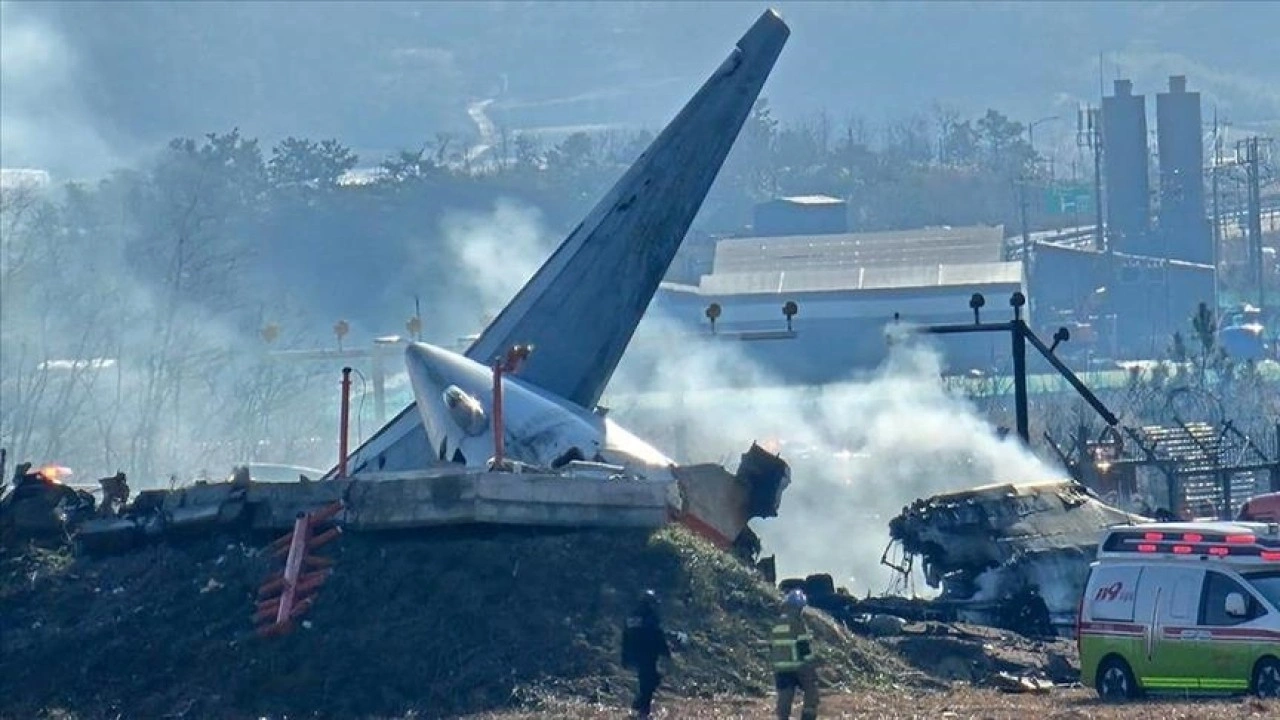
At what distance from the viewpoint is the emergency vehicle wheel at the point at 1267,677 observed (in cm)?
2847

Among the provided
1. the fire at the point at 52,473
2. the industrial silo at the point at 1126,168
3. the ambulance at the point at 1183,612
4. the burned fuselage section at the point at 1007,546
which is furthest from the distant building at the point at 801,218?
the ambulance at the point at 1183,612

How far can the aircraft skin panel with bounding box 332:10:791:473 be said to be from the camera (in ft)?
147

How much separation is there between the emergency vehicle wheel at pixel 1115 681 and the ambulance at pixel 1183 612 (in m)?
0.01

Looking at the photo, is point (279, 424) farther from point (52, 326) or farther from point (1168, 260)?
point (1168, 260)

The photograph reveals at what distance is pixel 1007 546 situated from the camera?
40719mm

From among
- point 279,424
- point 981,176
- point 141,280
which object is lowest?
point 279,424

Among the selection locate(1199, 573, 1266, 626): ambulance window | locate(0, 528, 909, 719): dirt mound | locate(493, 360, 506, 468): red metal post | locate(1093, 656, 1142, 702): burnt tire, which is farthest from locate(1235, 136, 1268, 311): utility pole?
locate(1199, 573, 1266, 626): ambulance window

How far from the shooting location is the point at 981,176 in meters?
192

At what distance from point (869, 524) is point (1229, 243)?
366ft

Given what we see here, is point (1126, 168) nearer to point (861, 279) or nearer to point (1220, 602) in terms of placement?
point (861, 279)

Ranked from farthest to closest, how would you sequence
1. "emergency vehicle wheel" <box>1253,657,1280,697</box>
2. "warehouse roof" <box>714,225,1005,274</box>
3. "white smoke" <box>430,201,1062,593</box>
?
1. "warehouse roof" <box>714,225,1005,274</box>
2. "white smoke" <box>430,201,1062,593</box>
3. "emergency vehicle wheel" <box>1253,657,1280,697</box>

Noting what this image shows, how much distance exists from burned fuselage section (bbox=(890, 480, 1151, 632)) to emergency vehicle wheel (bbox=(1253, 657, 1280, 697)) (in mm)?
10737

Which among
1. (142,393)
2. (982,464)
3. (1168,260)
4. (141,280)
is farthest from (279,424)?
(1168,260)

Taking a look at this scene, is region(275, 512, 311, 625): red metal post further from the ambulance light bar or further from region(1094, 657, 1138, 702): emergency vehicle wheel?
the ambulance light bar
